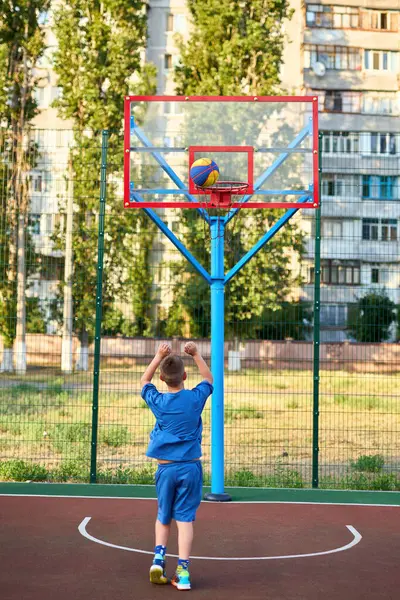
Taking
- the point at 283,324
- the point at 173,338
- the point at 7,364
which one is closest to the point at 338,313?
the point at 173,338

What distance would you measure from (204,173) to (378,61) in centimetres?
4282

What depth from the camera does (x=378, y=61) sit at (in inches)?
1932

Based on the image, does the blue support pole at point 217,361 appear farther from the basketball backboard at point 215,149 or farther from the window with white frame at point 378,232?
the window with white frame at point 378,232

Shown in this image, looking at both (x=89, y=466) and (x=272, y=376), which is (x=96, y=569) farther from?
(x=272, y=376)

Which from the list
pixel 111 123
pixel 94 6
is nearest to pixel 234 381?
pixel 111 123

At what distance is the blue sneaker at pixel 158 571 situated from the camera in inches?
223

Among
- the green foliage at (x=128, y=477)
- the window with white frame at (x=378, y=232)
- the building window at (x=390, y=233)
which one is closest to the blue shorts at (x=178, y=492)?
the green foliage at (x=128, y=477)

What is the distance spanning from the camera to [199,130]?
10.1m

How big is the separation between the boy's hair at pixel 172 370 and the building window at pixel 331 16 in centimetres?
4583

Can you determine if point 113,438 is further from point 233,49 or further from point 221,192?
point 233,49

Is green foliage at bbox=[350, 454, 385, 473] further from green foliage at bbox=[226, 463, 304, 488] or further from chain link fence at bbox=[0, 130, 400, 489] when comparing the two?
green foliage at bbox=[226, 463, 304, 488]

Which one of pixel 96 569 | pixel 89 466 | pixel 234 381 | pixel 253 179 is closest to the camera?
pixel 96 569

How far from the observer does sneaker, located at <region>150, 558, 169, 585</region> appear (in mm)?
5652

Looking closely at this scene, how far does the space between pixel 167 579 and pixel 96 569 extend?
62cm
